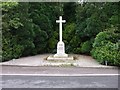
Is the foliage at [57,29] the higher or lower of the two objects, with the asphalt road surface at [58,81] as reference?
higher

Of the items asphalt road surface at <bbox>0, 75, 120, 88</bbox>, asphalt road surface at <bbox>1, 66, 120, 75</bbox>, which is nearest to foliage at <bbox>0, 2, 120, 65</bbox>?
asphalt road surface at <bbox>1, 66, 120, 75</bbox>

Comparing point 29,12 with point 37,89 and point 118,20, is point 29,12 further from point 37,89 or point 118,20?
point 37,89

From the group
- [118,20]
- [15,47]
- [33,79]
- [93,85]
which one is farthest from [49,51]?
[93,85]

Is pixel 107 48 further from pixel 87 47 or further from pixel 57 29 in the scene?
pixel 57 29

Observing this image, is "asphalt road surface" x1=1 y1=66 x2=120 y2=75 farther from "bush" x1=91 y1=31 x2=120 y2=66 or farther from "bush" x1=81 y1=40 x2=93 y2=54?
"bush" x1=81 y1=40 x2=93 y2=54

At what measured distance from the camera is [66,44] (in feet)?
58.9

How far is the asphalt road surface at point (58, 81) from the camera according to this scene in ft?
26.7

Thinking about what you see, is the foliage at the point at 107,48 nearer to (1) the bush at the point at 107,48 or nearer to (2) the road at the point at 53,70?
(1) the bush at the point at 107,48

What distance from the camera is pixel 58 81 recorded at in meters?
8.81

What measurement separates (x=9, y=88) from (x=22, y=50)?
24.0ft

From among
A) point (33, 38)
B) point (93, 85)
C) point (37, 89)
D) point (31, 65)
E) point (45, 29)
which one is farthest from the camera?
point (45, 29)

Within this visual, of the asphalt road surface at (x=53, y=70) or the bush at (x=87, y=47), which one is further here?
the bush at (x=87, y=47)

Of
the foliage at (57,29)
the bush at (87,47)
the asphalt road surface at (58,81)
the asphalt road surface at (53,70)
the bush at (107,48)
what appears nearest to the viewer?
the asphalt road surface at (58,81)

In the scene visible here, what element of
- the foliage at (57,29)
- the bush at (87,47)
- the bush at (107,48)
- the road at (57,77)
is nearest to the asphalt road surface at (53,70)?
the road at (57,77)
